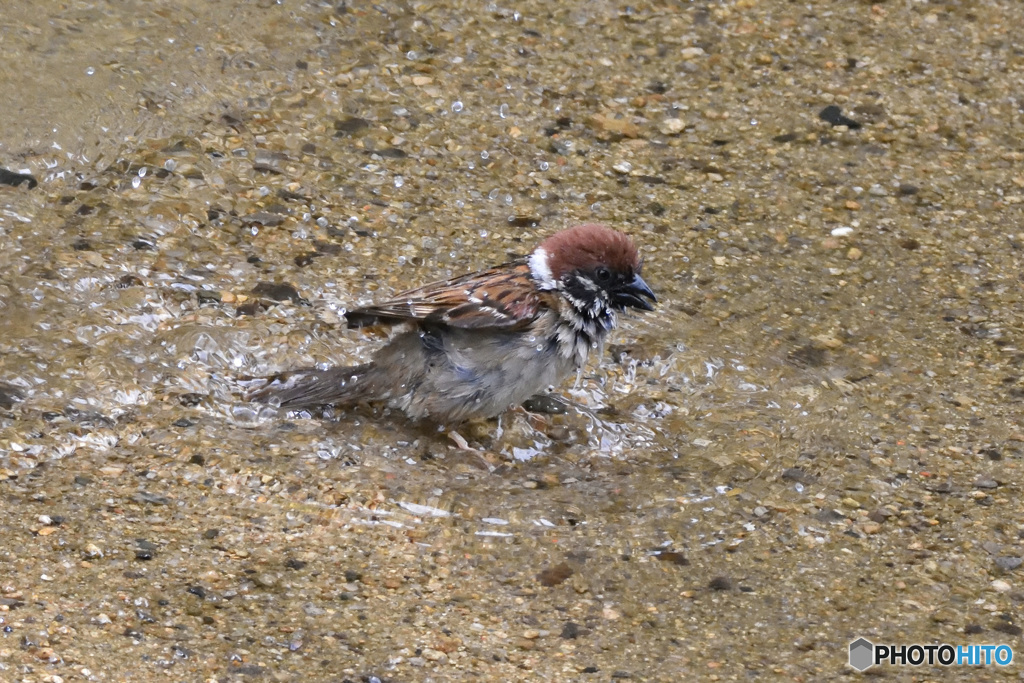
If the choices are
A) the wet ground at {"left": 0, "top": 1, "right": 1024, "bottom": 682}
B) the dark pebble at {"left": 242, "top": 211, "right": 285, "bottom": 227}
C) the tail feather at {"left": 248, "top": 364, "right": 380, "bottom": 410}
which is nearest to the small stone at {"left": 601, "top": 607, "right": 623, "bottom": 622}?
the wet ground at {"left": 0, "top": 1, "right": 1024, "bottom": 682}

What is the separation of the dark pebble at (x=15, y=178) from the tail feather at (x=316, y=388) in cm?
154

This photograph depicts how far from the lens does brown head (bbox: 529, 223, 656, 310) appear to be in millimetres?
4410

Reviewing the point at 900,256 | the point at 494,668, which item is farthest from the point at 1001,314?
the point at 494,668

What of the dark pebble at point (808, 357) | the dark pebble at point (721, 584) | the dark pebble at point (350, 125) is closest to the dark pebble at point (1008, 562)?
the dark pebble at point (721, 584)

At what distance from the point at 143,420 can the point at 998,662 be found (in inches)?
112

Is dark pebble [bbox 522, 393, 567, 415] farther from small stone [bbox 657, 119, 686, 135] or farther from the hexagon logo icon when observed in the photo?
small stone [bbox 657, 119, 686, 135]

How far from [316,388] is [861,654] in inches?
82.0

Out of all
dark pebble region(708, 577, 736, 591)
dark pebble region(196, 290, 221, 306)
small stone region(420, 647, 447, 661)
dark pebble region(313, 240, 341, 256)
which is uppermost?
dark pebble region(196, 290, 221, 306)

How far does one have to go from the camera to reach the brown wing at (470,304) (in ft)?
14.1

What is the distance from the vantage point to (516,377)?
14.3 feet

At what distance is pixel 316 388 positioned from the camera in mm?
4426

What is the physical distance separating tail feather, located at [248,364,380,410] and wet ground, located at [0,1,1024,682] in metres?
0.09

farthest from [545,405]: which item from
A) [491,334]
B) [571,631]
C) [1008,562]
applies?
[1008,562]

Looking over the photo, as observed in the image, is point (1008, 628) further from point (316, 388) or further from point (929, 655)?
point (316, 388)
